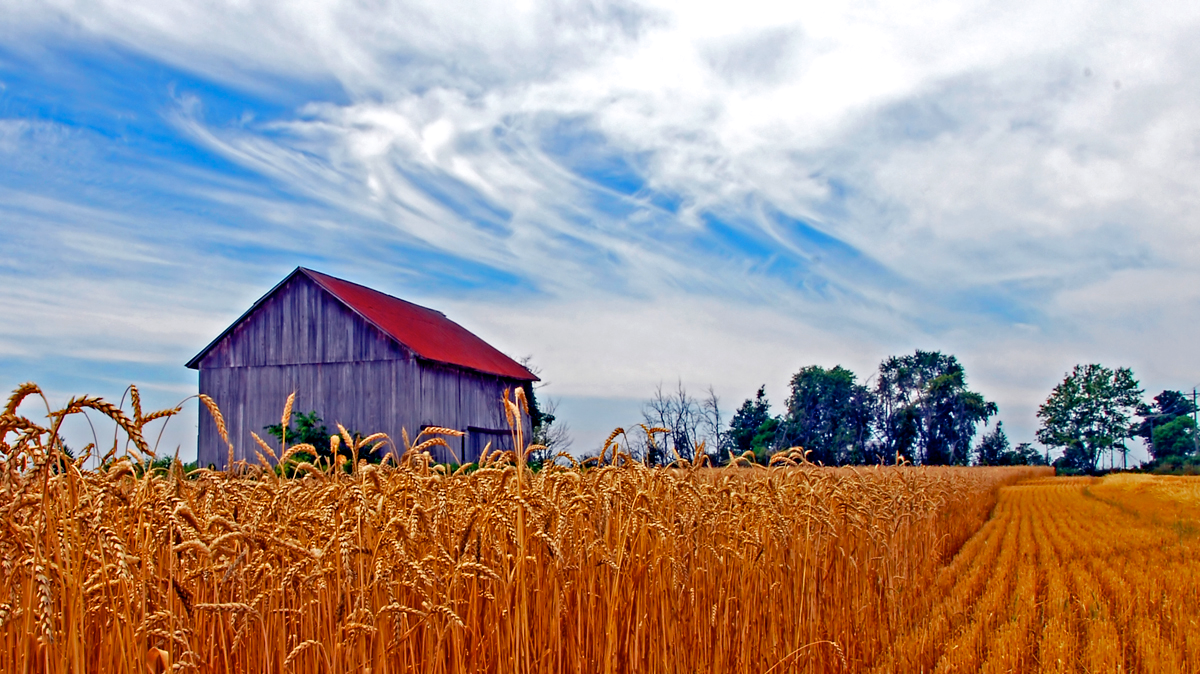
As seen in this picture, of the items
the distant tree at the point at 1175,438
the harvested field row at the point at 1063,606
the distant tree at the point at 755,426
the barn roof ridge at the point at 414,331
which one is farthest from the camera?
the distant tree at the point at 1175,438

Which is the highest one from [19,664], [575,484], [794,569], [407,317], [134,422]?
[407,317]

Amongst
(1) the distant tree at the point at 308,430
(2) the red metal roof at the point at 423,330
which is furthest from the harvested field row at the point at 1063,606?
(1) the distant tree at the point at 308,430

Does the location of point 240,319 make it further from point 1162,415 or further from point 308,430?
point 1162,415

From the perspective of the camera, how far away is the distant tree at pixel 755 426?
59.4 m

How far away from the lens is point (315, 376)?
82.3 feet

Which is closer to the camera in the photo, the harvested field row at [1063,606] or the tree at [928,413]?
the harvested field row at [1063,606]

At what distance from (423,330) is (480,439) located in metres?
4.38

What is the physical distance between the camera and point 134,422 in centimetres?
208

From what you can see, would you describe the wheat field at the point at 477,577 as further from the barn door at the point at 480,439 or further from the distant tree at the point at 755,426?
the distant tree at the point at 755,426

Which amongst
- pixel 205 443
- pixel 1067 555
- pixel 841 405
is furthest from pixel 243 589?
pixel 841 405

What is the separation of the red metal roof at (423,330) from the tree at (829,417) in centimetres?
3776

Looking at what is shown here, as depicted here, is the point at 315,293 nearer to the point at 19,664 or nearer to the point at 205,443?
the point at 205,443

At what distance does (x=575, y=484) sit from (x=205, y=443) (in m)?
25.1

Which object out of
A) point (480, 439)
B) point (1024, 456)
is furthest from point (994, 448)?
point (480, 439)
